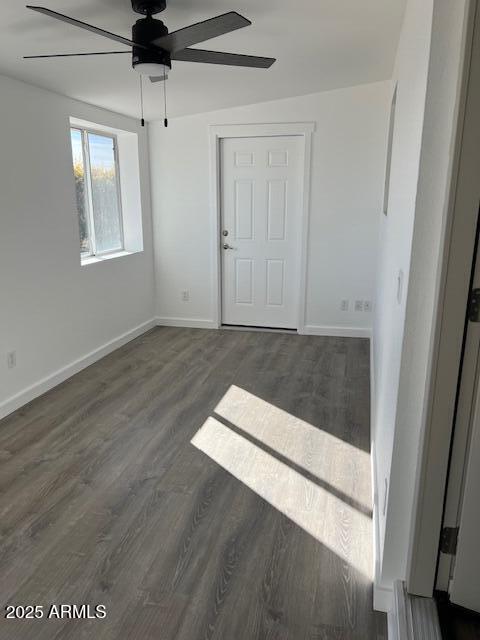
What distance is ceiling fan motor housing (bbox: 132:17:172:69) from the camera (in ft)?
7.07

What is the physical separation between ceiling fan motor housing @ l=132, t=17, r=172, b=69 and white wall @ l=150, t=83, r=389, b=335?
2751 millimetres

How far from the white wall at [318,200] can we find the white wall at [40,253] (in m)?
0.93

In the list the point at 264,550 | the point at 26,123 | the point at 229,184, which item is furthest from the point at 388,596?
the point at 229,184

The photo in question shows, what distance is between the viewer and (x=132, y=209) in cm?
509

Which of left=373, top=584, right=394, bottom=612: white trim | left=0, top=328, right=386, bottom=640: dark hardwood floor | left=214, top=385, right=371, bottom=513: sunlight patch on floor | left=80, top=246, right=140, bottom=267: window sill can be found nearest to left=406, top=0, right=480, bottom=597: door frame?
left=373, top=584, right=394, bottom=612: white trim

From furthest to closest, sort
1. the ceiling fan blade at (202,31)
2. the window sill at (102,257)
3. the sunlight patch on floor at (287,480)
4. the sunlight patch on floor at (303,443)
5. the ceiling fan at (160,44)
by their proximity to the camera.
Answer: the window sill at (102,257) < the sunlight patch on floor at (303,443) < the sunlight patch on floor at (287,480) < the ceiling fan at (160,44) < the ceiling fan blade at (202,31)

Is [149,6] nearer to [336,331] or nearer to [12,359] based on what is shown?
[12,359]

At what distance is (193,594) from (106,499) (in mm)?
755

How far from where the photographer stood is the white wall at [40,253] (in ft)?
10.6

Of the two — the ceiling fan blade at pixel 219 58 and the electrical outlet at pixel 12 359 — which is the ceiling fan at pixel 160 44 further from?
the electrical outlet at pixel 12 359

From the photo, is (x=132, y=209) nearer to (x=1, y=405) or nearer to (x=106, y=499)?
(x=1, y=405)

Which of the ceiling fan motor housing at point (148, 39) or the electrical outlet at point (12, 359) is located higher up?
the ceiling fan motor housing at point (148, 39)

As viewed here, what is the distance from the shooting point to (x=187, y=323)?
218 inches

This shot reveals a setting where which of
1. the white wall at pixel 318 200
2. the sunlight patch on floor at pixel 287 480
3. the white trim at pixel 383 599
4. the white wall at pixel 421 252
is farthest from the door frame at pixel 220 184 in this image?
the white trim at pixel 383 599
